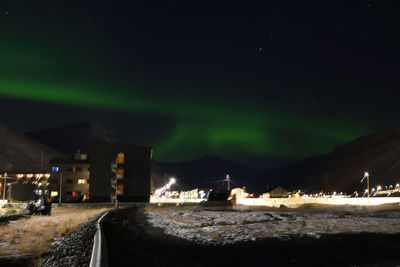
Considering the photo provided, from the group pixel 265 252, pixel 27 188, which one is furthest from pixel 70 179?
pixel 265 252

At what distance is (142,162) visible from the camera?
100 m

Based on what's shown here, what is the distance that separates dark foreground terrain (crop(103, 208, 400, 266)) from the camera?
50.5 ft

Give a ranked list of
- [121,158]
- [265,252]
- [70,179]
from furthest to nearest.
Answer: [70,179] < [121,158] < [265,252]

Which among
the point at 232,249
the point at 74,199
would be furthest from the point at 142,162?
the point at 232,249

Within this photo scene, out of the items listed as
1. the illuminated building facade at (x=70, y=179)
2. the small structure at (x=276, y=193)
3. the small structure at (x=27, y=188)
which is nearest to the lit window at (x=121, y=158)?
the illuminated building facade at (x=70, y=179)

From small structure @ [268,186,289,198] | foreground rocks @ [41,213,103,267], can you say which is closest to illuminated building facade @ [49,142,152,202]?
small structure @ [268,186,289,198]

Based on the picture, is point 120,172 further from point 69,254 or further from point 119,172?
point 69,254

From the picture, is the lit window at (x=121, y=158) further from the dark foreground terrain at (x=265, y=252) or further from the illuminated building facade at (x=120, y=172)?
the dark foreground terrain at (x=265, y=252)

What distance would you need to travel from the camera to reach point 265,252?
18188 mm

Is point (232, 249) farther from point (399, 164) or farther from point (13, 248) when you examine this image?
point (399, 164)

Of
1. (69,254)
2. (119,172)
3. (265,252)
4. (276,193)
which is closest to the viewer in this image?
(69,254)

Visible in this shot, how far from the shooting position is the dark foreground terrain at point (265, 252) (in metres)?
15.4

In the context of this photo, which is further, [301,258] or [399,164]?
[399,164]

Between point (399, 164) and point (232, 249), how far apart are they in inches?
Result: 7643
